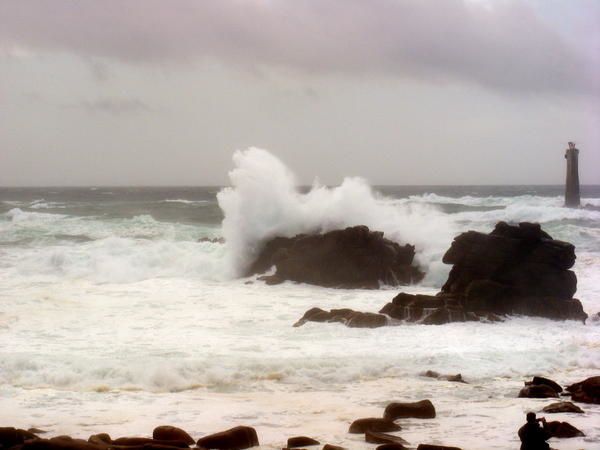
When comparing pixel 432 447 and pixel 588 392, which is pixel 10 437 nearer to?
pixel 432 447

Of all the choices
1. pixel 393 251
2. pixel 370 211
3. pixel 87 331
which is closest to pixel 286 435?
pixel 87 331

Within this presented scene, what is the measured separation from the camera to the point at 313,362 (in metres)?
9.88

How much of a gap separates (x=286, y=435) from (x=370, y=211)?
15.5 m

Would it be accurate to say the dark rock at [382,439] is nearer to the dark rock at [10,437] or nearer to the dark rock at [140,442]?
the dark rock at [140,442]

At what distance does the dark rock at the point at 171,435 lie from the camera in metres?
6.46

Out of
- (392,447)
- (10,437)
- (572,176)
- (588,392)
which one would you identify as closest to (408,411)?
(392,447)

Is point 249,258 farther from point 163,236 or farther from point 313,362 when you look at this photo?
point 163,236

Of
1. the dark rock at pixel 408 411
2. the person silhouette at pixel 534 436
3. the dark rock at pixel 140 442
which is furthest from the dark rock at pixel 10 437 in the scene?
the person silhouette at pixel 534 436

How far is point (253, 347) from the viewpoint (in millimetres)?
11164

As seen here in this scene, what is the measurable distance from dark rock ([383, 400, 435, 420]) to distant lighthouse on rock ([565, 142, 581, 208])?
3757 centimetres

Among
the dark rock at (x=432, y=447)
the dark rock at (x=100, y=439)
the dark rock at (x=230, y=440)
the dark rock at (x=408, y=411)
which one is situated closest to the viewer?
the dark rock at (x=432, y=447)

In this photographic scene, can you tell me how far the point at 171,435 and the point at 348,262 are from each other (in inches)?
463

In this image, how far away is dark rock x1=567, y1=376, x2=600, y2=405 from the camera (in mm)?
7875

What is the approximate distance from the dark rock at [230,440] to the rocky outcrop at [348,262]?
11.2 metres
